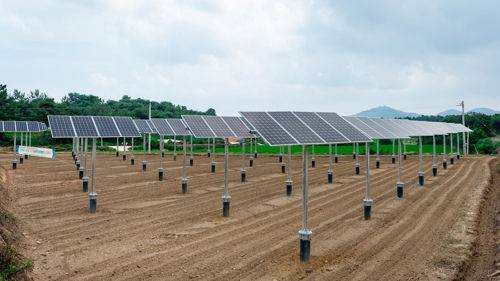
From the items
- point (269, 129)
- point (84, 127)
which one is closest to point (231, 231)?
point (269, 129)

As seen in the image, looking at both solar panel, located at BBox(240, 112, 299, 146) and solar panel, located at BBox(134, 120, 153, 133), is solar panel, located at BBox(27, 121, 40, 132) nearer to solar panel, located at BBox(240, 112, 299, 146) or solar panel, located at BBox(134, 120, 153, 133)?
solar panel, located at BBox(134, 120, 153, 133)

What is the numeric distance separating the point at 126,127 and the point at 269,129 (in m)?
11.1

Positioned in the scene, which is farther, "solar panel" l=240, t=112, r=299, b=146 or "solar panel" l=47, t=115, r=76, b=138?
"solar panel" l=47, t=115, r=76, b=138

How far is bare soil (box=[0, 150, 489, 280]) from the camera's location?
29.4 ft

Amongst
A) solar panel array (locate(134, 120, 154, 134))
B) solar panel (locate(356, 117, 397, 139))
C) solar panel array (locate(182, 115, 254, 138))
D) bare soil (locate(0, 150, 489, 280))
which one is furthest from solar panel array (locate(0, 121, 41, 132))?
solar panel (locate(356, 117, 397, 139))

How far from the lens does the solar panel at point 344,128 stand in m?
11.6

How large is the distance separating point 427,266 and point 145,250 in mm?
7486

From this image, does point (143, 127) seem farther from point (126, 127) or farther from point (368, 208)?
point (368, 208)

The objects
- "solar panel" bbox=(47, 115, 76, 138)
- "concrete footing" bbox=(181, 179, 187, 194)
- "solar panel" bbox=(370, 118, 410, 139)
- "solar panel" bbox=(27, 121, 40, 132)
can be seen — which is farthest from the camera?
"solar panel" bbox=(27, 121, 40, 132)

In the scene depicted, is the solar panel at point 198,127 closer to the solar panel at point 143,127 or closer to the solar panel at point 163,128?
the solar panel at point 163,128

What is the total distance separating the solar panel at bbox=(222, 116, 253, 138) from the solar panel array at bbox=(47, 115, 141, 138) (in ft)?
15.9

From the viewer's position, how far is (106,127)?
17922 mm

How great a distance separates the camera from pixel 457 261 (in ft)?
30.7

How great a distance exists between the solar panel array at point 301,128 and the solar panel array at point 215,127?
5.92 metres
